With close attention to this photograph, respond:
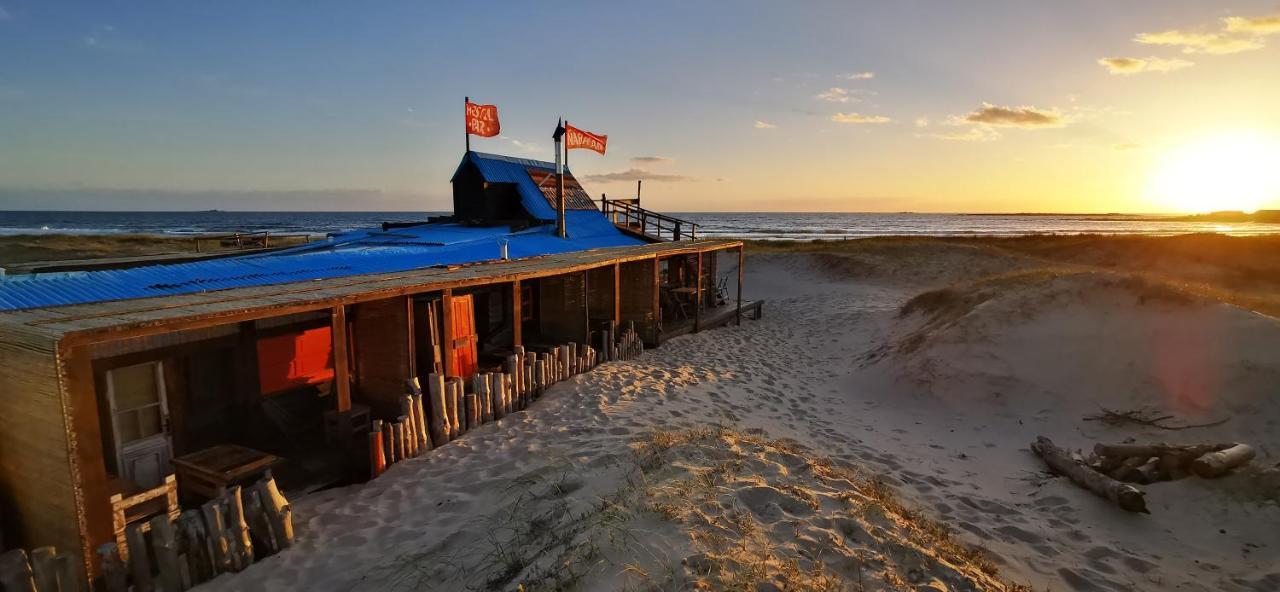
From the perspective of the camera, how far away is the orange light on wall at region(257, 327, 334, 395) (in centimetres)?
859

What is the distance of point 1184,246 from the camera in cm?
3441

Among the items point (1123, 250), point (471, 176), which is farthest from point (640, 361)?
point (1123, 250)

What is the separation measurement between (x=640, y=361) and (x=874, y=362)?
5.69 metres

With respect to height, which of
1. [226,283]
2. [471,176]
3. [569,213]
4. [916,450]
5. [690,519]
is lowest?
[916,450]

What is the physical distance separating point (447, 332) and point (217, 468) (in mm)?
3243

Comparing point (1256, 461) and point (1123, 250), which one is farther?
point (1123, 250)

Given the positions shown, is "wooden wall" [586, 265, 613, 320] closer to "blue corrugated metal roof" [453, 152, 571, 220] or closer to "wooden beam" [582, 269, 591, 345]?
"wooden beam" [582, 269, 591, 345]

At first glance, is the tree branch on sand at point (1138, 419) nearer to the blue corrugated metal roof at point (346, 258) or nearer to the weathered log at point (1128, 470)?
the weathered log at point (1128, 470)

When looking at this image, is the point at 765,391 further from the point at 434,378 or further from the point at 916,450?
the point at 434,378

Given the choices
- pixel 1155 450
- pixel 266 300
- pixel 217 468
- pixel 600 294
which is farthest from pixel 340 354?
pixel 1155 450

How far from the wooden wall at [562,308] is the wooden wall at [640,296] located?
198cm

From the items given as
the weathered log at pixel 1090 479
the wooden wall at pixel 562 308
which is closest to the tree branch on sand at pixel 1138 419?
the weathered log at pixel 1090 479

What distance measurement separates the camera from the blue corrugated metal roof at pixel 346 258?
7585 mm

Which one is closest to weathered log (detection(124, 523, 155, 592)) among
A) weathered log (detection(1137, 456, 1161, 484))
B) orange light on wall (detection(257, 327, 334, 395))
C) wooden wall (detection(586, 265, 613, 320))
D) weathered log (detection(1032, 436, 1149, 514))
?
orange light on wall (detection(257, 327, 334, 395))
